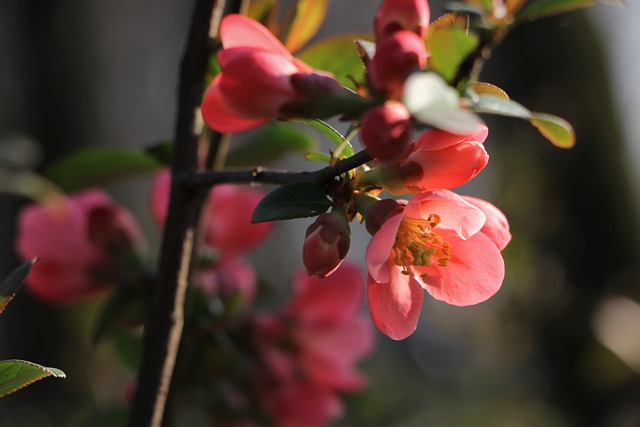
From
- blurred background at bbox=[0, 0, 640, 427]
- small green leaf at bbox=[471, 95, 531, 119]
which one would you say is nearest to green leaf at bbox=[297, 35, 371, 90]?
small green leaf at bbox=[471, 95, 531, 119]

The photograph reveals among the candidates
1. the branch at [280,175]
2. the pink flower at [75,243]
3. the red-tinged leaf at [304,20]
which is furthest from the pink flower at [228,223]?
the branch at [280,175]

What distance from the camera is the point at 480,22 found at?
592mm

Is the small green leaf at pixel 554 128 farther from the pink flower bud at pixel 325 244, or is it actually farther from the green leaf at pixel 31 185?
the green leaf at pixel 31 185

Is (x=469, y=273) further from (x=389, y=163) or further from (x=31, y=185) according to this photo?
(x=31, y=185)

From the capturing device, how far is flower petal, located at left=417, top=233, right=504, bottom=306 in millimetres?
434

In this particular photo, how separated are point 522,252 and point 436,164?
1391mm

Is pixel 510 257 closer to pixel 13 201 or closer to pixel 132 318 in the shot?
pixel 132 318

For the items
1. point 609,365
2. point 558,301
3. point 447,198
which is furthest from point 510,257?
point 447,198

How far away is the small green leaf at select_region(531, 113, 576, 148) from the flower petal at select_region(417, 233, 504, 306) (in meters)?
0.07

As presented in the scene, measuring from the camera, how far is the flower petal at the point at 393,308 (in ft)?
1.43

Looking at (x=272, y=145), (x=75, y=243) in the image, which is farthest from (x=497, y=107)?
(x=75, y=243)

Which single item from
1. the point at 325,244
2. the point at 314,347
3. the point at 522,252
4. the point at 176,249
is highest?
the point at 325,244

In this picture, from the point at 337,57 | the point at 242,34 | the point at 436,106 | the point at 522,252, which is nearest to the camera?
the point at 436,106

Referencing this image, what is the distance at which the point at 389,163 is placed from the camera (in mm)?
389
